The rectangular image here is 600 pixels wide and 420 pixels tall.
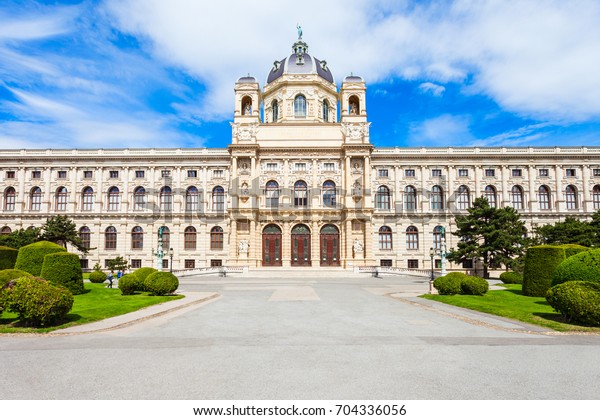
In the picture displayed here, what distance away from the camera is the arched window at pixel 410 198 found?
6012cm

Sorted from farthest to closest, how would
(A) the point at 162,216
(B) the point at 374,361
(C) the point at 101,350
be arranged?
(A) the point at 162,216 < (C) the point at 101,350 < (B) the point at 374,361

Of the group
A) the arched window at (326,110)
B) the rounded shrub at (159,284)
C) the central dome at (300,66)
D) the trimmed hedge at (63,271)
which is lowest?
the rounded shrub at (159,284)

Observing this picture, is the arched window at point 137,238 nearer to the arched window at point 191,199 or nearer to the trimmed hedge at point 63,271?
the arched window at point 191,199

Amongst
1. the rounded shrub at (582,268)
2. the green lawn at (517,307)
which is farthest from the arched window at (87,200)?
the rounded shrub at (582,268)

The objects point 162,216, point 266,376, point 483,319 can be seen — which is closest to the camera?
point 266,376

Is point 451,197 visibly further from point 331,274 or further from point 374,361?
point 374,361

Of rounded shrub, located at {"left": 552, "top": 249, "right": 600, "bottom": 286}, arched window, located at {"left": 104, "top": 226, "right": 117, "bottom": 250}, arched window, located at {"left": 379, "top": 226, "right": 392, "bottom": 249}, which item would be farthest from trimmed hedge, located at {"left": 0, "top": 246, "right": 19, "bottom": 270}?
arched window, located at {"left": 379, "top": 226, "right": 392, "bottom": 249}

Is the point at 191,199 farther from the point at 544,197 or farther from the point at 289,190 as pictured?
the point at 544,197

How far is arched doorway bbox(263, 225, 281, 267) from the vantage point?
185 feet

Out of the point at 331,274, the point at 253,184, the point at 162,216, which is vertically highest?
the point at 253,184

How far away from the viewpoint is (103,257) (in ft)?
194

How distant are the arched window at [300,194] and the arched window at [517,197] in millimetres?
31461

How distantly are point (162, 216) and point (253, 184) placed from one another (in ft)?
51.4

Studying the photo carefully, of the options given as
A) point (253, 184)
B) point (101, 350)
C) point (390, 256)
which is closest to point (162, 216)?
point (253, 184)
